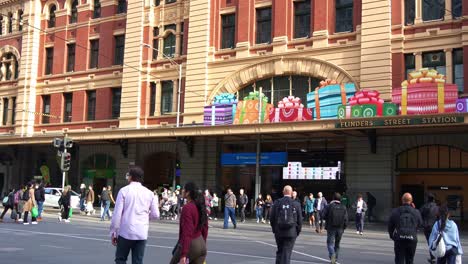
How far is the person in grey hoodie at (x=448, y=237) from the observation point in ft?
31.7

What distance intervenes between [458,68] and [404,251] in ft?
63.5

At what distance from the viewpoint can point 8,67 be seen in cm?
4619

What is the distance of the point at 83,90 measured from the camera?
40.7 m

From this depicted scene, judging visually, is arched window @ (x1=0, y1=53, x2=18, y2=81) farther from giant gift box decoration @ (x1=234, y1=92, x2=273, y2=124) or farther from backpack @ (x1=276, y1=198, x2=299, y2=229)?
backpack @ (x1=276, y1=198, x2=299, y2=229)

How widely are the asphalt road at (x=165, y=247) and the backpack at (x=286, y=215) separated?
293 cm

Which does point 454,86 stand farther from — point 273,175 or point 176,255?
point 176,255

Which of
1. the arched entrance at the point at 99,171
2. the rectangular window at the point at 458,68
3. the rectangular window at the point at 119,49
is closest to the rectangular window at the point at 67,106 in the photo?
the arched entrance at the point at 99,171

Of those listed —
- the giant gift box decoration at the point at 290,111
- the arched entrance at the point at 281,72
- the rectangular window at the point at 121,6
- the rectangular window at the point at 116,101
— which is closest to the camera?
the giant gift box decoration at the point at 290,111

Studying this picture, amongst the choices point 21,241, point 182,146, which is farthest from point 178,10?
point 21,241

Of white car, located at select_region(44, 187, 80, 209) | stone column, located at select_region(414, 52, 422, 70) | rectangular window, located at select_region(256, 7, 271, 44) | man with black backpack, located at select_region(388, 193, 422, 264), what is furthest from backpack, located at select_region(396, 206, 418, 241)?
white car, located at select_region(44, 187, 80, 209)

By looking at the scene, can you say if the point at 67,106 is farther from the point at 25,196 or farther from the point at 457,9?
the point at 457,9

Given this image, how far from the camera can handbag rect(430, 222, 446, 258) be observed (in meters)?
Answer: 9.57

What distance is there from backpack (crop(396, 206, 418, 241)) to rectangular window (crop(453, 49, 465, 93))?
1873 centimetres

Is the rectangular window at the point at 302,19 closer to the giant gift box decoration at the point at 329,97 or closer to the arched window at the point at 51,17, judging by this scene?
the giant gift box decoration at the point at 329,97
